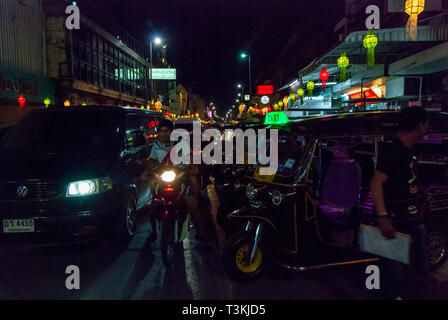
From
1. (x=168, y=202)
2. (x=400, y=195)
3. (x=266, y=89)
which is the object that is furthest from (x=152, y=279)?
(x=266, y=89)

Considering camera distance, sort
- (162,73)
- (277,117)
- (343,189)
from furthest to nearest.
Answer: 1. (162,73)
2. (277,117)
3. (343,189)

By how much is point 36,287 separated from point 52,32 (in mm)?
22037

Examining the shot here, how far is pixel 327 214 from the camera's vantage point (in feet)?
15.0

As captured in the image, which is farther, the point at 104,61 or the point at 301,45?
the point at 301,45

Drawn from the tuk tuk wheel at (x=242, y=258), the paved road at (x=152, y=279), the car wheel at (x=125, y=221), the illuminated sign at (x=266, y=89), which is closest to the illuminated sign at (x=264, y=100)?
the illuminated sign at (x=266, y=89)

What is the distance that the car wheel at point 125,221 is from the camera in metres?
5.30

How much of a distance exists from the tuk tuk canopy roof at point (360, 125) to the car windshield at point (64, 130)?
354cm

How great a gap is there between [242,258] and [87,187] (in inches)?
96.1

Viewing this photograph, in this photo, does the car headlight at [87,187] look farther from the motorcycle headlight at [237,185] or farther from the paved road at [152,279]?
the motorcycle headlight at [237,185]

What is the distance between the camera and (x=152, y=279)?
4.28 metres

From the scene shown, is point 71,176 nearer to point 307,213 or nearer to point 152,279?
point 152,279
